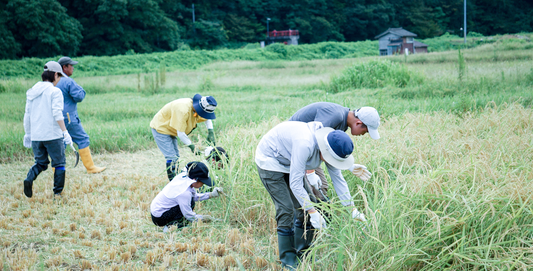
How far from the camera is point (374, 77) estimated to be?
42.8ft

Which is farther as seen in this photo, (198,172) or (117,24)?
(117,24)

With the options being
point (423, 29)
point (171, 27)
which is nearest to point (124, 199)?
point (171, 27)

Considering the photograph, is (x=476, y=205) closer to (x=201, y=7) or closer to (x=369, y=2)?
(x=201, y=7)

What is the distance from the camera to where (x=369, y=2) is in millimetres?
56438

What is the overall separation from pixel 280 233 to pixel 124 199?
2.61 m

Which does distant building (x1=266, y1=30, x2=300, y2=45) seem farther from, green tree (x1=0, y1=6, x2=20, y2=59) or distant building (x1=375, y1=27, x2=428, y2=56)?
green tree (x1=0, y1=6, x2=20, y2=59)

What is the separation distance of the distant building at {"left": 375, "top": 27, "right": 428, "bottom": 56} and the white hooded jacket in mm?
33975

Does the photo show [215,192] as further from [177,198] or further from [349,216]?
[349,216]

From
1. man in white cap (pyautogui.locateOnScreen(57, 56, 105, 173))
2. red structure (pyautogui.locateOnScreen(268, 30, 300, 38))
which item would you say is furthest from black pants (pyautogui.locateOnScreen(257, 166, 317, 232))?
red structure (pyautogui.locateOnScreen(268, 30, 300, 38))

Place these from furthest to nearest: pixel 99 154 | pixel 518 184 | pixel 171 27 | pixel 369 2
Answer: pixel 369 2, pixel 171 27, pixel 99 154, pixel 518 184

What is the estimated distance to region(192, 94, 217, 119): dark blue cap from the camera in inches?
186

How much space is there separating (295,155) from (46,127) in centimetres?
366

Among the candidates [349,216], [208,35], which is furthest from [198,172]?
[208,35]

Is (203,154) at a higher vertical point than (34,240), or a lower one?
higher
